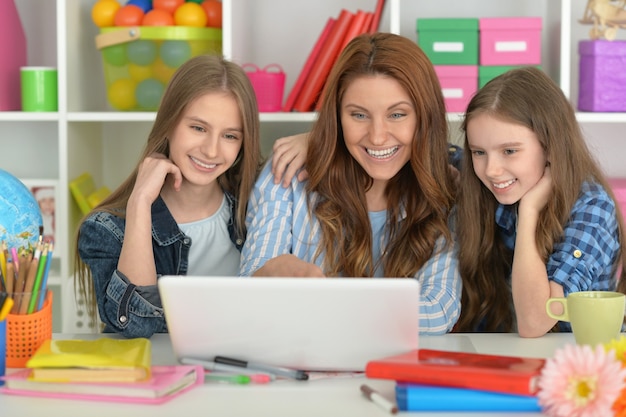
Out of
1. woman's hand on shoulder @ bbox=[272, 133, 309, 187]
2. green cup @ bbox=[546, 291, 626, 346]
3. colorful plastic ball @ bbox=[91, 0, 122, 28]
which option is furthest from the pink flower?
colorful plastic ball @ bbox=[91, 0, 122, 28]

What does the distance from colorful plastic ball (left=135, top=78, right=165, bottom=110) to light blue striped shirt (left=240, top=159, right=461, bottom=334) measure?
2.56 ft

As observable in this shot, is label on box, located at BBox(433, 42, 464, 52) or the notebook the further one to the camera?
label on box, located at BBox(433, 42, 464, 52)

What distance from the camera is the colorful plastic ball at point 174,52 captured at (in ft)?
8.48

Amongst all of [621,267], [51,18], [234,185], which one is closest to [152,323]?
[234,185]

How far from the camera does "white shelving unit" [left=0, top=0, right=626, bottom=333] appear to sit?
2.60 metres

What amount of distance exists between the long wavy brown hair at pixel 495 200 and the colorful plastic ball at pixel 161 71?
107 cm

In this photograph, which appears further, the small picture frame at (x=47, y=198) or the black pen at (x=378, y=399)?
the small picture frame at (x=47, y=198)

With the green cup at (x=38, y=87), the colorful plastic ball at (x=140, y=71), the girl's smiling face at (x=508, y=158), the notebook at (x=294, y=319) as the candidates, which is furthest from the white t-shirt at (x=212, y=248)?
the green cup at (x=38, y=87)

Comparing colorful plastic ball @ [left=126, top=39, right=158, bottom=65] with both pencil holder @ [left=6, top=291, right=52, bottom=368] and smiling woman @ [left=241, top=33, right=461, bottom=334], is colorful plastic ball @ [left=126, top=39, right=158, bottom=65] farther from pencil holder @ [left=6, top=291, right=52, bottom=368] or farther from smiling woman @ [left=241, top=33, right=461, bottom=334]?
pencil holder @ [left=6, top=291, right=52, bottom=368]

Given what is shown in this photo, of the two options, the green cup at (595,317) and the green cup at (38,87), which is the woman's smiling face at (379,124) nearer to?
the green cup at (595,317)

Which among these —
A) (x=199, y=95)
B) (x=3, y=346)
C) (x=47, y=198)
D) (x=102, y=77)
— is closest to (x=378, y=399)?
(x=3, y=346)

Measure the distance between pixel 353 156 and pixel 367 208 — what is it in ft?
0.40

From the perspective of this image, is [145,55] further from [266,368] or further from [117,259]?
[266,368]

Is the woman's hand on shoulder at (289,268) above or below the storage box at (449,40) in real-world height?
below
